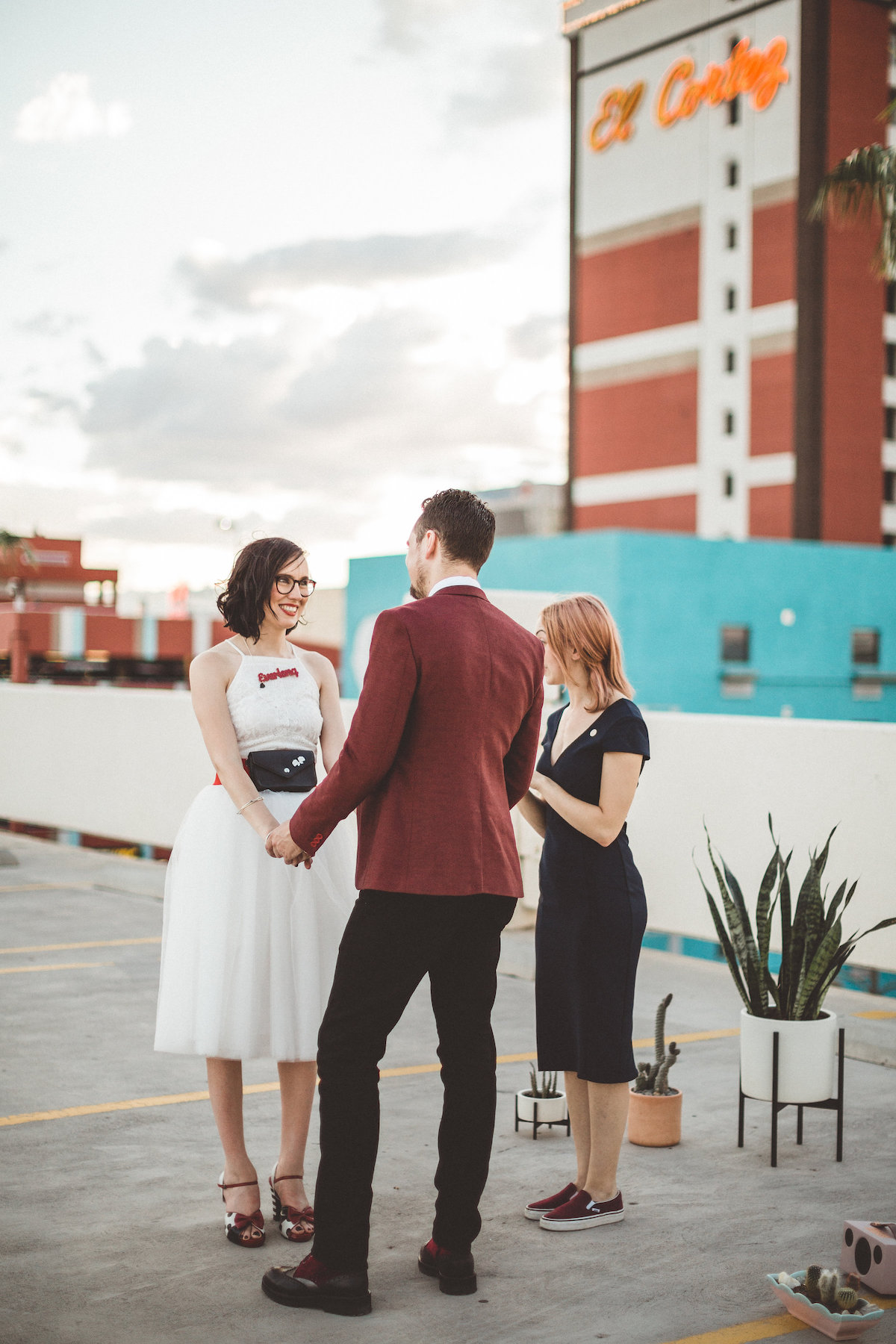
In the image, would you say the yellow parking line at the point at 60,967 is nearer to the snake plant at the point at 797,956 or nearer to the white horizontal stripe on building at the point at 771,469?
the snake plant at the point at 797,956

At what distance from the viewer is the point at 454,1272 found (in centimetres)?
357

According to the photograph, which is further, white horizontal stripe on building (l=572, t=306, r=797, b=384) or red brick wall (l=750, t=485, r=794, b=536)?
red brick wall (l=750, t=485, r=794, b=536)

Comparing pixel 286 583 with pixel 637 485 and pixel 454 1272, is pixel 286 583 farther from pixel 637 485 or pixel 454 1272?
pixel 637 485

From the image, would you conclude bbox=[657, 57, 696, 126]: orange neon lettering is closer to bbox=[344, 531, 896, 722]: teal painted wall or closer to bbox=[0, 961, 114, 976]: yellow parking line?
bbox=[344, 531, 896, 722]: teal painted wall

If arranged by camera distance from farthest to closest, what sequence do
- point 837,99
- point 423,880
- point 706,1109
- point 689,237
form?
point 689,237
point 837,99
point 706,1109
point 423,880

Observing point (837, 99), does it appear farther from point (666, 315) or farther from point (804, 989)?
point (804, 989)

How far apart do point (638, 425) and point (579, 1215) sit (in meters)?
44.2

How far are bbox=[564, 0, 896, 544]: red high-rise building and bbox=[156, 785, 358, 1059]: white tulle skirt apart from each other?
41.5m

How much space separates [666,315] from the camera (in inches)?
1822

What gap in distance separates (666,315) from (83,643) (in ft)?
74.5

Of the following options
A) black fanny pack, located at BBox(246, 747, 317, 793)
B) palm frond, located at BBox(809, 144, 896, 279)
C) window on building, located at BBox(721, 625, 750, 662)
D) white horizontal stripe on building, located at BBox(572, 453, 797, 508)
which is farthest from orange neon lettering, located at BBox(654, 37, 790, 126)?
black fanny pack, located at BBox(246, 747, 317, 793)


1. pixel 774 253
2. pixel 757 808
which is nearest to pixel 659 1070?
pixel 757 808

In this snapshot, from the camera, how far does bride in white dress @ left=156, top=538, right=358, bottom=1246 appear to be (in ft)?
12.7

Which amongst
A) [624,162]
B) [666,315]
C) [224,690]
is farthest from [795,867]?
[624,162]
